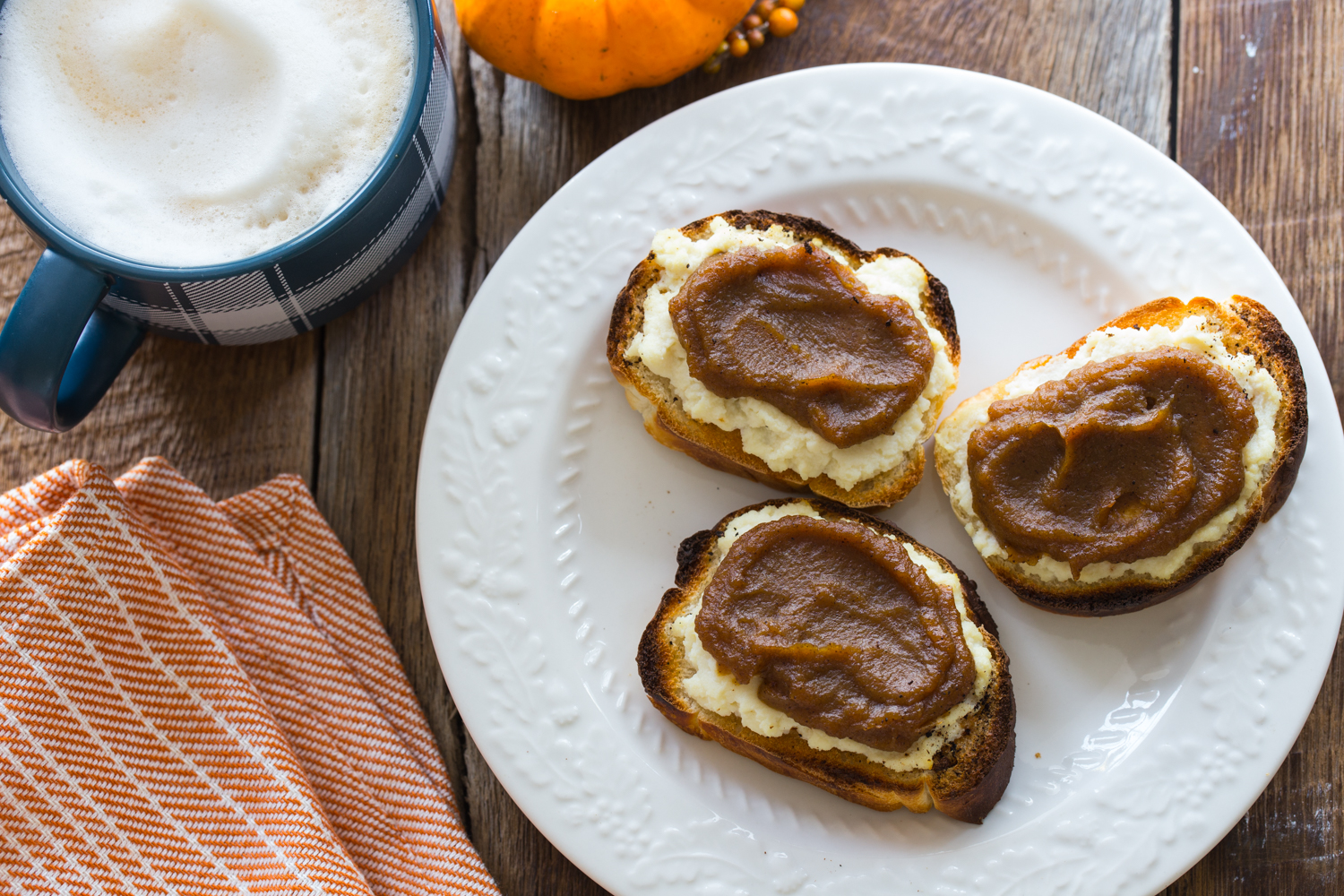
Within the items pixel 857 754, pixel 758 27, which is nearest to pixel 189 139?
pixel 758 27

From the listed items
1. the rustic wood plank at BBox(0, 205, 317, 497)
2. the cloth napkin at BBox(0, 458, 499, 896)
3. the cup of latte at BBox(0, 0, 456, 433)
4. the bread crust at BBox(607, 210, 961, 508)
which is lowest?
the cloth napkin at BBox(0, 458, 499, 896)

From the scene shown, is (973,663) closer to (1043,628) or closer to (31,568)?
(1043,628)

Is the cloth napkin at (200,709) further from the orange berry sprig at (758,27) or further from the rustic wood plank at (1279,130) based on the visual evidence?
the rustic wood plank at (1279,130)

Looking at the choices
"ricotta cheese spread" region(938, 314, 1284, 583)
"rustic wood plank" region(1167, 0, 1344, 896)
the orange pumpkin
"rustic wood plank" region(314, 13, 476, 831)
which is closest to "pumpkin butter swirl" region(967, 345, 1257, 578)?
"ricotta cheese spread" region(938, 314, 1284, 583)

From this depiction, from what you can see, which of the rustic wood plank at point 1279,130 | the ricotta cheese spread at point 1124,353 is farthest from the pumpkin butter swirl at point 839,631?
the rustic wood plank at point 1279,130

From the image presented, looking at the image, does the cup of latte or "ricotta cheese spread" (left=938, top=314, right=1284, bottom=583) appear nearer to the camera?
the cup of latte

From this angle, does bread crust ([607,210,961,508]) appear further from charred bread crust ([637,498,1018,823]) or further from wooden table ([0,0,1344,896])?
wooden table ([0,0,1344,896])

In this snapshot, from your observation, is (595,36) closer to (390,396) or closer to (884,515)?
(390,396)
